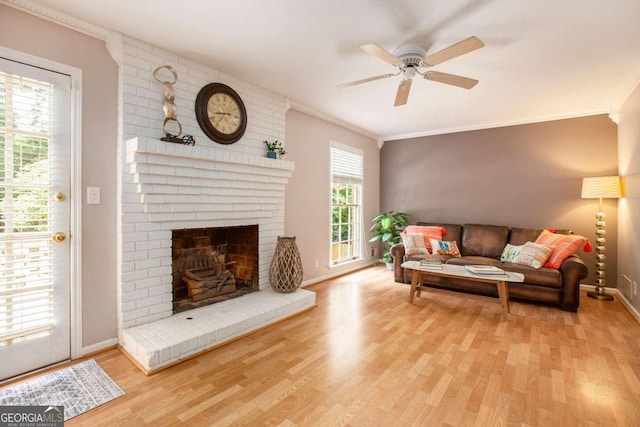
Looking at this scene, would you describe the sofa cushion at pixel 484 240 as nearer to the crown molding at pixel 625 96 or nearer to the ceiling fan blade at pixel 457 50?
the crown molding at pixel 625 96

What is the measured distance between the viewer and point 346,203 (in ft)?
17.3

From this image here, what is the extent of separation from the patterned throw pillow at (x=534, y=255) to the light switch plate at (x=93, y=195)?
460 cm

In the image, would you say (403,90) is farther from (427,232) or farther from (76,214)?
(76,214)

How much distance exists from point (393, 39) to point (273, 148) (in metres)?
1.73

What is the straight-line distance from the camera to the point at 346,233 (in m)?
5.31

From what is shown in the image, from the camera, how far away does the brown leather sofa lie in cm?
341

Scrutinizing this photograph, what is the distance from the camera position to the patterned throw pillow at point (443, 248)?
4.58 meters

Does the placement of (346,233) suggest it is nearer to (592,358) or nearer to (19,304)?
(592,358)

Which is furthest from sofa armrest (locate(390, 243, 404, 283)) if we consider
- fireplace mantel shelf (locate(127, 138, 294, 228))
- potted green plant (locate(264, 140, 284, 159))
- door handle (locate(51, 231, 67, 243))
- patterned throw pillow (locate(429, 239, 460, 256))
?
door handle (locate(51, 231, 67, 243))

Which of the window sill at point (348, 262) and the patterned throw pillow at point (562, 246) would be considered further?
the window sill at point (348, 262)

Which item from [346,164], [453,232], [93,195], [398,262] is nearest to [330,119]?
[346,164]

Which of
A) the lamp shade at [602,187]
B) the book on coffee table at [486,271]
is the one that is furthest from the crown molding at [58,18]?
the lamp shade at [602,187]

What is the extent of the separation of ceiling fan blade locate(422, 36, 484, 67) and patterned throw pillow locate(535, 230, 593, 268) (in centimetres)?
292

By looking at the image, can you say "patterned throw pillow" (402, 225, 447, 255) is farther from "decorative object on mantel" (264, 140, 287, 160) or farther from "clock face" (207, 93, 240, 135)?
"clock face" (207, 93, 240, 135)
